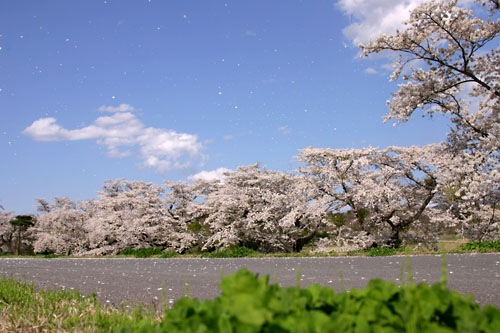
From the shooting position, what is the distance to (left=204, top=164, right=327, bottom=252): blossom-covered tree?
2044 cm

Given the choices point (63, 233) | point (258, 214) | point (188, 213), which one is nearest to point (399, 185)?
point (258, 214)

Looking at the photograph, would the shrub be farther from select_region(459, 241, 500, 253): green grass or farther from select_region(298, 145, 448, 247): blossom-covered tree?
select_region(298, 145, 448, 247): blossom-covered tree

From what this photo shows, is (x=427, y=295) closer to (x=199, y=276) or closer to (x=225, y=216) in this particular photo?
(x=199, y=276)

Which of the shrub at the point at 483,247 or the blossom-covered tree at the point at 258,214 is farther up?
the blossom-covered tree at the point at 258,214

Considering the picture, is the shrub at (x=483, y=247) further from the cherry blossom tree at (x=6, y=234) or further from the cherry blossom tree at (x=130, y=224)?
the cherry blossom tree at (x=6, y=234)

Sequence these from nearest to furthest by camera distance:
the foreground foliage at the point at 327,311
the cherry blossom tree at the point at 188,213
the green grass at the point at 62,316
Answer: the foreground foliage at the point at 327,311
the green grass at the point at 62,316
the cherry blossom tree at the point at 188,213

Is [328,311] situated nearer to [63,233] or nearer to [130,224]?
[130,224]

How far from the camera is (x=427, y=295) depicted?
2111mm

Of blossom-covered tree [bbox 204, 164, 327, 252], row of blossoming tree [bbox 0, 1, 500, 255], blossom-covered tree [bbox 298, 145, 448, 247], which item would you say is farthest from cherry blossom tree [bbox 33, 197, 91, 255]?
blossom-covered tree [bbox 298, 145, 448, 247]

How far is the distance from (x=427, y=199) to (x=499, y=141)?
13.5 ft

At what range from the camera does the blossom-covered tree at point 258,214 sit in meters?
20.4

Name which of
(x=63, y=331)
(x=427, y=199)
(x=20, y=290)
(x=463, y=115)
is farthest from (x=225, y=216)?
(x=63, y=331)

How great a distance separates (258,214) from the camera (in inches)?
813

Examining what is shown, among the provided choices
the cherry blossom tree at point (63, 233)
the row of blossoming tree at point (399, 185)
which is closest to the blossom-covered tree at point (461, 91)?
the row of blossoming tree at point (399, 185)
